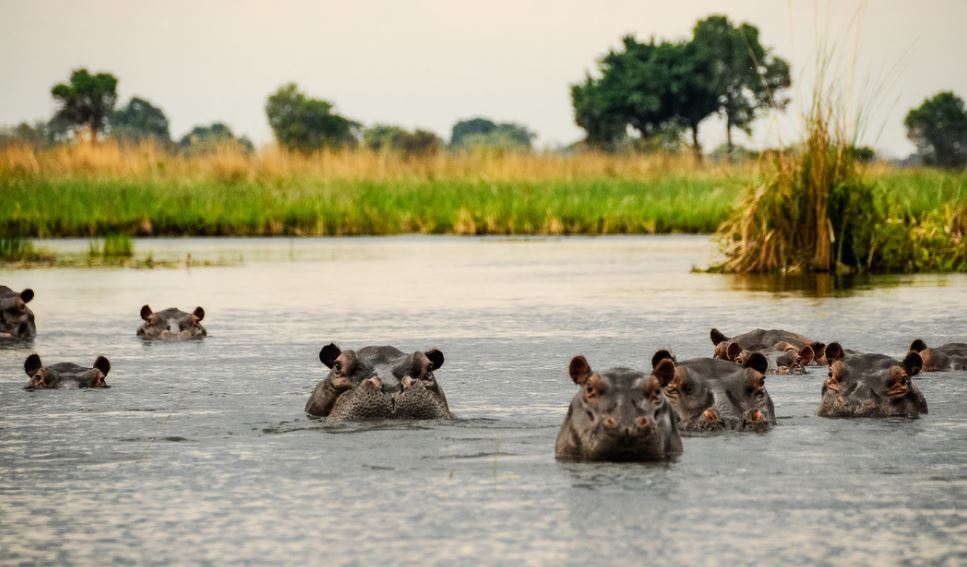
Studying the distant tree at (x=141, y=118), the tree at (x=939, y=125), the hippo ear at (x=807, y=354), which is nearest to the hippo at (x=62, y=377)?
the hippo ear at (x=807, y=354)

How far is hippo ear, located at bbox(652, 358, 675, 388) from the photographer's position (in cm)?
620

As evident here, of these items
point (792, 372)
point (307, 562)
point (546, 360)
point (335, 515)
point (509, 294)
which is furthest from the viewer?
point (509, 294)

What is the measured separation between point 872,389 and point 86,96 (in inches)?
2595

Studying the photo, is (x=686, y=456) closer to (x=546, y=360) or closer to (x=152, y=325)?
(x=546, y=360)

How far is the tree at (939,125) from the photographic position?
281ft

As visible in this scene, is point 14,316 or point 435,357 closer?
point 435,357

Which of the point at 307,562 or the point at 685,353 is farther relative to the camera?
the point at 685,353

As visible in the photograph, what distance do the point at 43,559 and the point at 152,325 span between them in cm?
679

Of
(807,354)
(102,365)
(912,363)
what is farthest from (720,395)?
(102,365)

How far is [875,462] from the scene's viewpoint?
6.46 m

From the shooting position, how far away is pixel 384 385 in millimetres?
7199

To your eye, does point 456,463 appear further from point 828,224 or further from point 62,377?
point 828,224

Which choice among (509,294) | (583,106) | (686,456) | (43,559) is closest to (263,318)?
(509,294)

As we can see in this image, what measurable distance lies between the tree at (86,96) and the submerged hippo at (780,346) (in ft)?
205
